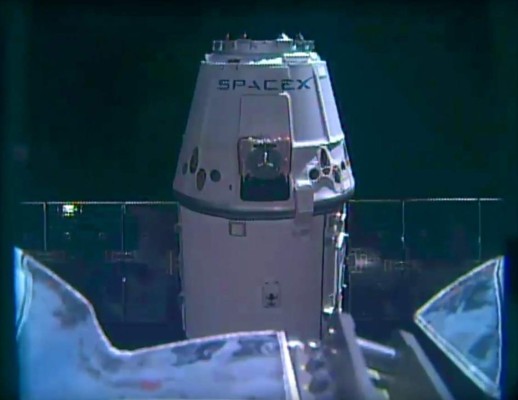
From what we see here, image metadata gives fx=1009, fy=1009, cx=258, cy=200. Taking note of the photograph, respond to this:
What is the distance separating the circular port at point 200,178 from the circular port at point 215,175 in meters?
0.03

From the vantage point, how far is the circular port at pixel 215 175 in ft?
10.4

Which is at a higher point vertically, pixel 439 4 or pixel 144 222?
pixel 439 4

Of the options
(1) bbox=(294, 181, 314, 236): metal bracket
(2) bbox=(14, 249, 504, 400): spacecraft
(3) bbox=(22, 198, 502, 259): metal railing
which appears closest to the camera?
(2) bbox=(14, 249, 504, 400): spacecraft

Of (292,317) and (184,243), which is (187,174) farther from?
(292,317)

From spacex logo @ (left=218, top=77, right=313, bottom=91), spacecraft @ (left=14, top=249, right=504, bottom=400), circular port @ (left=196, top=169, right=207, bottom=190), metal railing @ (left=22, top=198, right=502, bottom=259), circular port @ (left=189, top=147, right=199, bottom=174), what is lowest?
spacecraft @ (left=14, top=249, right=504, bottom=400)

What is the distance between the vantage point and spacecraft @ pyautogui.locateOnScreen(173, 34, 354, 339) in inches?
121

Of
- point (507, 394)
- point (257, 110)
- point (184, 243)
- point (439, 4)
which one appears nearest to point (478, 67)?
point (439, 4)

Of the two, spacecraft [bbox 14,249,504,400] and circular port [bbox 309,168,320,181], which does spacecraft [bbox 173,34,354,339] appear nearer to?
circular port [bbox 309,168,320,181]

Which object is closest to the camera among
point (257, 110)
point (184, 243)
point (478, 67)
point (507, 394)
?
point (507, 394)

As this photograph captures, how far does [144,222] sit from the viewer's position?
328cm

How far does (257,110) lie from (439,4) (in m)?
0.72

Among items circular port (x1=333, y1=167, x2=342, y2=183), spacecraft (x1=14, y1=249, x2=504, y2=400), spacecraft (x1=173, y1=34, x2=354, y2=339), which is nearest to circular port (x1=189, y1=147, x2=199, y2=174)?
spacecraft (x1=173, y1=34, x2=354, y2=339)

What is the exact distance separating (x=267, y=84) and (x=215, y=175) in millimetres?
329

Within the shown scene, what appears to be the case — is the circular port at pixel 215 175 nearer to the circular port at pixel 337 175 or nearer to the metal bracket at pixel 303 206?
the metal bracket at pixel 303 206
